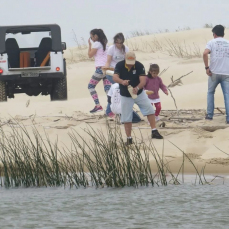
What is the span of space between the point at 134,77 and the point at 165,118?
2.43 metres

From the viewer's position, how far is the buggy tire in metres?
14.9

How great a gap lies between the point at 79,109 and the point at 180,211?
28.2 ft

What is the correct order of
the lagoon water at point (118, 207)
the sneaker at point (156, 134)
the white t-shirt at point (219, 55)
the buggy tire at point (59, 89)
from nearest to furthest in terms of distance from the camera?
the lagoon water at point (118, 207), the sneaker at point (156, 134), the white t-shirt at point (219, 55), the buggy tire at point (59, 89)

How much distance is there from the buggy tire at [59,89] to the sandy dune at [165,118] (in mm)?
167

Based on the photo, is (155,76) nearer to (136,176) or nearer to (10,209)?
(136,176)

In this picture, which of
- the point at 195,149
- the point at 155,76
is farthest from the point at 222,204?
the point at 155,76

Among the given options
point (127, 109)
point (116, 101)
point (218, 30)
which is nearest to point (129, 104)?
point (127, 109)

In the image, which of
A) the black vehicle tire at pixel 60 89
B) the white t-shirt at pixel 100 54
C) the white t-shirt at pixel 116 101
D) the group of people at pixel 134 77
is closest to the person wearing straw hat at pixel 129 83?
the group of people at pixel 134 77

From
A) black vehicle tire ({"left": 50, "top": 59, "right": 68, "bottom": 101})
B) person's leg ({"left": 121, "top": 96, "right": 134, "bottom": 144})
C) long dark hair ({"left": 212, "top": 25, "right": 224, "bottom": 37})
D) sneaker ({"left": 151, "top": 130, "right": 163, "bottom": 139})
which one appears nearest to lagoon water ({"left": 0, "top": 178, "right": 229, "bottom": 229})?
person's leg ({"left": 121, "top": 96, "right": 134, "bottom": 144})

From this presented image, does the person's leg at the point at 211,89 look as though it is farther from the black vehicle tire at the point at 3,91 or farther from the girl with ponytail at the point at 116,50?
Answer: the black vehicle tire at the point at 3,91

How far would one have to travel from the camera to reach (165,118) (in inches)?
450

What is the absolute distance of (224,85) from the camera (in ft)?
34.9

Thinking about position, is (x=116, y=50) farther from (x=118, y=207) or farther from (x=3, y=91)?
(x=118, y=207)

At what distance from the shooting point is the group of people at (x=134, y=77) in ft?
29.8
